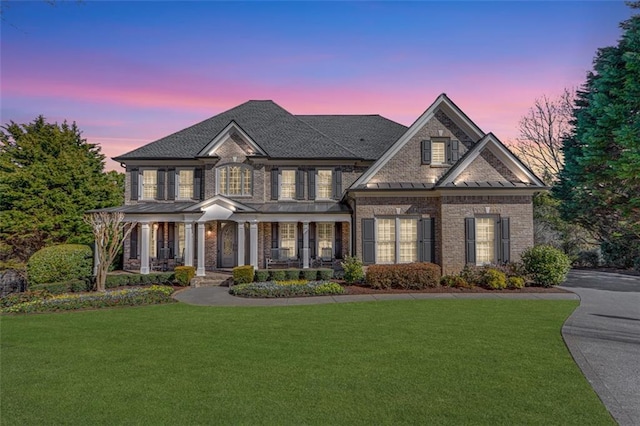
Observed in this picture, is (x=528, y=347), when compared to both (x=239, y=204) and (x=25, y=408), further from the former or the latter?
(x=239, y=204)

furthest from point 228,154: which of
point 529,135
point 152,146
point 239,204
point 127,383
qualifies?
point 529,135

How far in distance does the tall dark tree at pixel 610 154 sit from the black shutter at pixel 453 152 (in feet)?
25.2

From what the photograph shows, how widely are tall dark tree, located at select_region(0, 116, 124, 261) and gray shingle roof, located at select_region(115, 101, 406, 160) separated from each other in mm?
8084

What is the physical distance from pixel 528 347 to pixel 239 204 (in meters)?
14.8

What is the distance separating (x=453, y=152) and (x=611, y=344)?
12.3m

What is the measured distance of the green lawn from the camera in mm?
4730

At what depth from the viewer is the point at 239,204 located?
18875mm

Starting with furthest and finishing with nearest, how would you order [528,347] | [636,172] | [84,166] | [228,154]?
[84,166] → [228,154] → [636,172] → [528,347]

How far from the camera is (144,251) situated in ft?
62.0

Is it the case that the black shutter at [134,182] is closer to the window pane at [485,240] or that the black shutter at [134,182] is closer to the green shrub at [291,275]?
the green shrub at [291,275]

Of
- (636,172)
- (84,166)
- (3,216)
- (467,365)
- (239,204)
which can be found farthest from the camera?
(84,166)

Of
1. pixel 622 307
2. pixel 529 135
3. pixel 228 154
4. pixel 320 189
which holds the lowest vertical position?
pixel 622 307

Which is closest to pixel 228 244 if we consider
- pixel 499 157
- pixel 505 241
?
pixel 505 241

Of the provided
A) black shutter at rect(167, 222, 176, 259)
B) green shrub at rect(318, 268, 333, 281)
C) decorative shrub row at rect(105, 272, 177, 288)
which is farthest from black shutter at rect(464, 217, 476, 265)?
black shutter at rect(167, 222, 176, 259)
